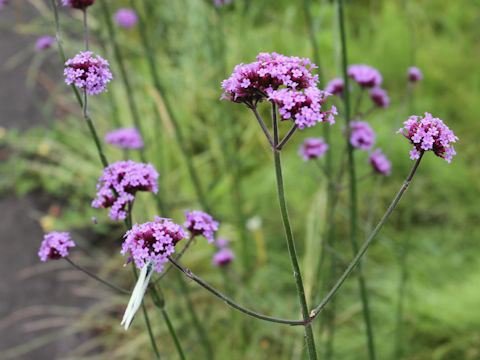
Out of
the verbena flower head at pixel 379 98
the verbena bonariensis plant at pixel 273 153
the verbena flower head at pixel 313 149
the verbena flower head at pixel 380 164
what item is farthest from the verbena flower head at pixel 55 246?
the verbena flower head at pixel 379 98

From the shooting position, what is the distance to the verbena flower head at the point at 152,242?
0.59 meters

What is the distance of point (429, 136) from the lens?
0.61m

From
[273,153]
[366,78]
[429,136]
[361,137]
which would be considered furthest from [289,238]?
[366,78]

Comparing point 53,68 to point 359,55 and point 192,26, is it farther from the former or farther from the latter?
point 359,55

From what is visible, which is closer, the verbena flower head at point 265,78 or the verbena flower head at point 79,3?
the verbena flower head at point 265,78

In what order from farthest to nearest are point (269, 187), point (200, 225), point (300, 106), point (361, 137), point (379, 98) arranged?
1. point (269, 187)
2. point (379, 98)
3. point (361, 137)
4. point (200, 225)
5. point (300, 106)

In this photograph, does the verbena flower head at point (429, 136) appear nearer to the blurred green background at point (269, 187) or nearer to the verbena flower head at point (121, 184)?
the verbena flower head at point (121, 184)

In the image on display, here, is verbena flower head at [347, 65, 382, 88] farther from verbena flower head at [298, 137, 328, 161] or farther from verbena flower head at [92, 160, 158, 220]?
verbena flower head at [92, 160, 158, 220]

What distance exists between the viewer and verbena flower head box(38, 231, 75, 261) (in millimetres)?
744

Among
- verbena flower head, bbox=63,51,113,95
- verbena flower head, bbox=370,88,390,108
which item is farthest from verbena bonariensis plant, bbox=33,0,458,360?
verbena flower head, bbox=370,88,390,108

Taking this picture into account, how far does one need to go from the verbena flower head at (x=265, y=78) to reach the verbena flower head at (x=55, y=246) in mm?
341

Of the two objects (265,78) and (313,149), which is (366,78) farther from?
(265,78)

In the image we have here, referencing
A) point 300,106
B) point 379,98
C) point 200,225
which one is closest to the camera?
point 300,106

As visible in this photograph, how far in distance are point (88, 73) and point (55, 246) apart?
27 cm
